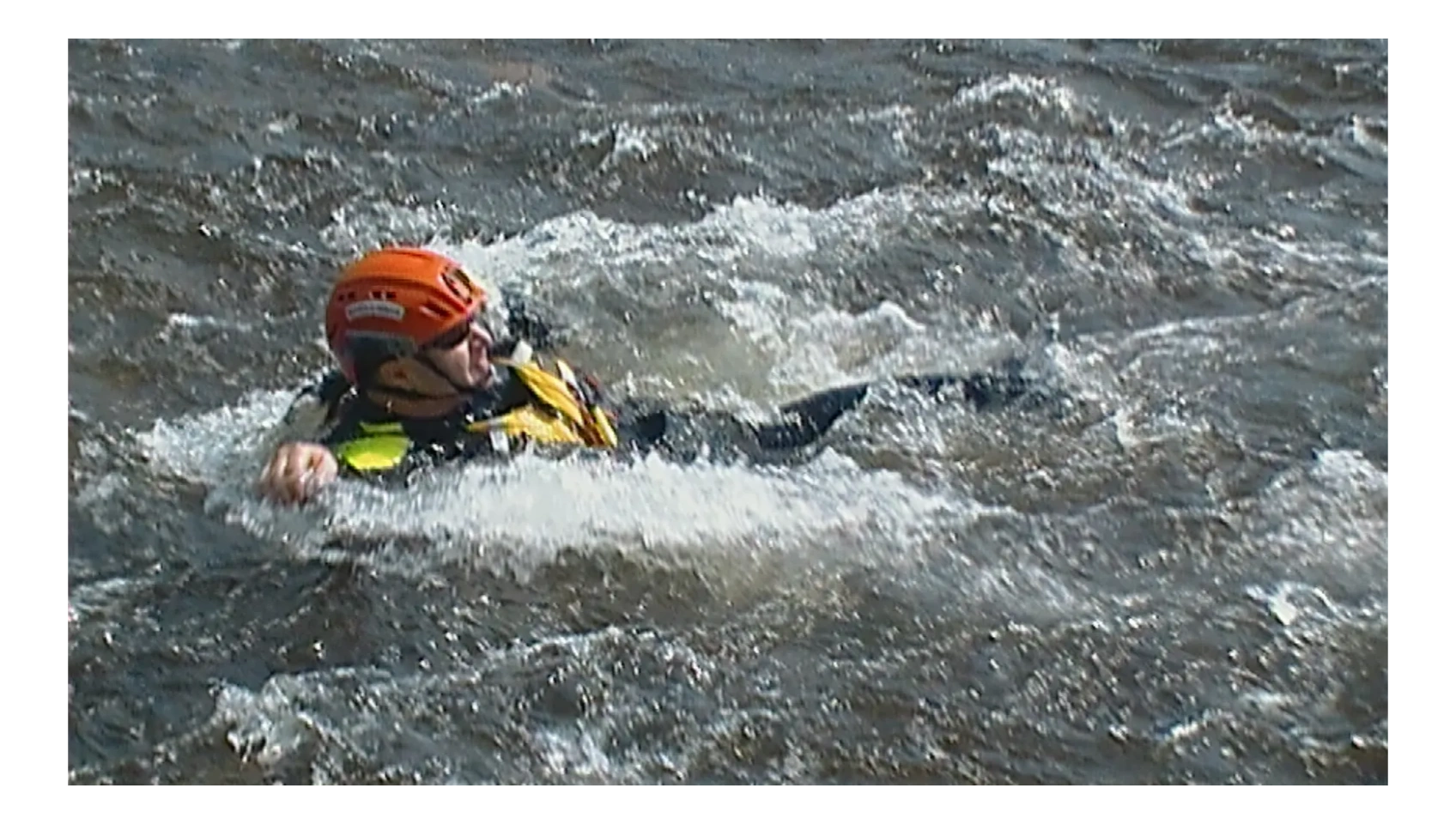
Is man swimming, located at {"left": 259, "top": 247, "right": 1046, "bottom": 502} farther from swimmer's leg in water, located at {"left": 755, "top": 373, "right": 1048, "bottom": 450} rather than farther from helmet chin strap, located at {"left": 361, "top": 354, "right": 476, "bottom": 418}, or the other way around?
swimmer's leg in water, located at {"left": 755, "top": 373, "right": 1048, "bottom": 450}

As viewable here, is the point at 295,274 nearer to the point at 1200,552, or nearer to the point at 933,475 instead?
the point at 933,475

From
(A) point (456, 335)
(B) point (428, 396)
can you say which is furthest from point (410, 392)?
(A) point (456, 335)

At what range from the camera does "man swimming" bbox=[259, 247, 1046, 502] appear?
6.50 metres

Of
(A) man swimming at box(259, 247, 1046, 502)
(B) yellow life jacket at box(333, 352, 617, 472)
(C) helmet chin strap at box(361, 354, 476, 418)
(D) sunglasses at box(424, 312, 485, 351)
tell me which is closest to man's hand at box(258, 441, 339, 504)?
(A) man swimming at box(259, 247, 1046, 502)

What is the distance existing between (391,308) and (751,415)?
1.52 m

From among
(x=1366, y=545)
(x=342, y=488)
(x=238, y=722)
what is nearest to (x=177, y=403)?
(x=342, y=488)

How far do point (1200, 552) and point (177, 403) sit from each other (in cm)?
363

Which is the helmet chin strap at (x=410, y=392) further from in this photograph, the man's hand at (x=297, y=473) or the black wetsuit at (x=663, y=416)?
the man's hand at (x=297, y=473)

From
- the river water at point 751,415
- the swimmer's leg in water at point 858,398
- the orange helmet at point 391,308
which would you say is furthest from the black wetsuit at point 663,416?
the orange helmet at point 391,308

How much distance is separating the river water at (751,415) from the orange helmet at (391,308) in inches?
18.1

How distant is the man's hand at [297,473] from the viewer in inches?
249

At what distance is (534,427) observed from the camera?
22.0 ft

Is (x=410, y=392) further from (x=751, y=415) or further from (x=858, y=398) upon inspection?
(x=858, y=398)

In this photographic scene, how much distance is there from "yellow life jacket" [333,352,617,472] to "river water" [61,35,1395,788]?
0.14m
